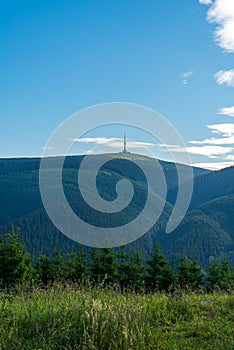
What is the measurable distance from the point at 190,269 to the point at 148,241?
174 m

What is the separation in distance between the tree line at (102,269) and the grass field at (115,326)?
35.3 ft

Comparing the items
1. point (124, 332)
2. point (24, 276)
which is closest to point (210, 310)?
point (124, 332)

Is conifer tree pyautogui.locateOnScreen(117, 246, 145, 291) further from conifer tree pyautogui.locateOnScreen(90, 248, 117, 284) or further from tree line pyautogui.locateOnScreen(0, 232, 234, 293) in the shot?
conifer tree pyautogui.locateOnScreen(90, 248, 117, 284)

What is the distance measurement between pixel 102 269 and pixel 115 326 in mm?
13753

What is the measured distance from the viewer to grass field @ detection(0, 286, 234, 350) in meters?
5.06

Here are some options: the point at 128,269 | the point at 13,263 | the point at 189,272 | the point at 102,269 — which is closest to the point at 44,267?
the point at 13,263

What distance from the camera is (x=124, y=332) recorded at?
4863mm

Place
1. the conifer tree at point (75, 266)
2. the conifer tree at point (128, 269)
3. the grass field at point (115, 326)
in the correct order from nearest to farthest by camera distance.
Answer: the grass field at point (115, 326), the conifer tree at point (75, 266), the conifer tree at point (128, 269)

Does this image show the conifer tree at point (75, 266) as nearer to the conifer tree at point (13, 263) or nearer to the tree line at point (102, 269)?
the tree line at point (102, 269)

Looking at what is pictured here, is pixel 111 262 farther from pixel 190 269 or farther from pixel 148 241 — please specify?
pixel 148 241

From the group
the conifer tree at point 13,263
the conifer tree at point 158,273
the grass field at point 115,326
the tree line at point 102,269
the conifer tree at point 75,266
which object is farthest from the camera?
the conifer tree at point 158,273

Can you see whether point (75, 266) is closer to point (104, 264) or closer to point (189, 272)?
point (104, 264)

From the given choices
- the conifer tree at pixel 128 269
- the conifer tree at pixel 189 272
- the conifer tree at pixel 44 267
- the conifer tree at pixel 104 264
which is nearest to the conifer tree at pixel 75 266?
the conifer tree at pixel 104 264

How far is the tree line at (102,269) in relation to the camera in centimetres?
1748
